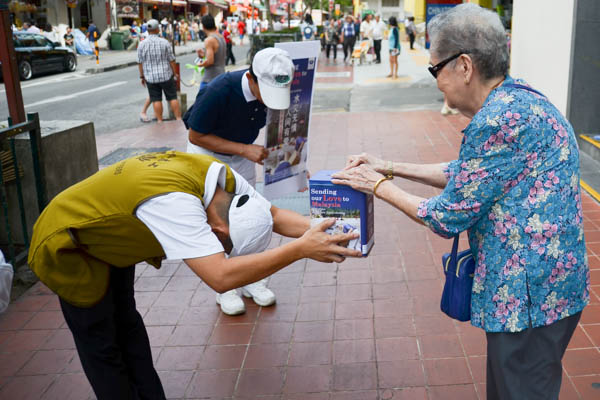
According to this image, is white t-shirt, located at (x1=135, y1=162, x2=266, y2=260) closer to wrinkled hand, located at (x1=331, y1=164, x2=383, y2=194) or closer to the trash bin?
wrinkled hand, located at (x1=331, y1=164, x2=383, y2=194)

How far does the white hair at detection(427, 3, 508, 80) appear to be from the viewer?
6.75 ft

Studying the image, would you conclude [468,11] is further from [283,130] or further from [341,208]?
[283,130]

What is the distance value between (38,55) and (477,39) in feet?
76.9

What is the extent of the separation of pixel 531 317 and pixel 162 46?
1056cm

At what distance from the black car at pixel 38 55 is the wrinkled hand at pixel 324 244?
21.4 metres

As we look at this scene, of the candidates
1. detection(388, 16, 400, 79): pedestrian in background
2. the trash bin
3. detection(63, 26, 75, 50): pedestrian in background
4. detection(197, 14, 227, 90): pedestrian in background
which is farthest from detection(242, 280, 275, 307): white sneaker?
the trash bin

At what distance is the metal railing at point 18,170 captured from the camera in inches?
188

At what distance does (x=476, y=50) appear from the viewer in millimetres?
2066

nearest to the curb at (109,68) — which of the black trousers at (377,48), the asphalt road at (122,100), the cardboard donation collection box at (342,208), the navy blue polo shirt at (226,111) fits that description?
the asphalt road at (122,100)

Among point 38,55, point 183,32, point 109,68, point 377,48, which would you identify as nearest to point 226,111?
point 377,48

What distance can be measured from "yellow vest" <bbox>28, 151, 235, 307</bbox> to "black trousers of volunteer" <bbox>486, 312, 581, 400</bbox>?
119 centimetres

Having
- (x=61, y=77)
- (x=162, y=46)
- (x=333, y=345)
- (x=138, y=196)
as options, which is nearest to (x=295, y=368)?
(x=333, y=345)

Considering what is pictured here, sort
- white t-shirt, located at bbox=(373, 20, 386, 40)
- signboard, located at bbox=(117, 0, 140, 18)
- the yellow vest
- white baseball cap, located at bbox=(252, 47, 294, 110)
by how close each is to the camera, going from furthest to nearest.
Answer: signboard, located at bbox=(117, 0, 140, 18) → white t-shirt, located at bbox=(373, 20, 386, 40) → white baseball cap, located at bbox=(252, 47, 294, 110) → the yellow vest

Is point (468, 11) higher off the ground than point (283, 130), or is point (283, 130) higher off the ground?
point (468, 11)
